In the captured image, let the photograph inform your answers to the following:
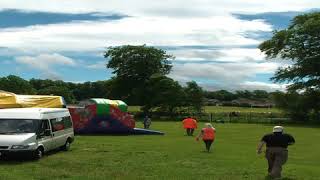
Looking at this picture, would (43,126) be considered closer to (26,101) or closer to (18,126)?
(18,126)

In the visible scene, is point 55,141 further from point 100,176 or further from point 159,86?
point 159,86

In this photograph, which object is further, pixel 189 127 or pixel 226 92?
pixel 226 92

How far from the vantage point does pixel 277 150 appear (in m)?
18.0

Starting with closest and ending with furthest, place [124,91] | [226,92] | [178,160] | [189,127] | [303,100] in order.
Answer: [178,160] < [189,127] < [303,100] < [124,91] < [226,92]

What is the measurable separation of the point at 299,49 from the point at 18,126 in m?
64.4

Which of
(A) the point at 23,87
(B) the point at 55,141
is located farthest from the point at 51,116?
(A) the point at 23,87

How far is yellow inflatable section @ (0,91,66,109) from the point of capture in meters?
35.2

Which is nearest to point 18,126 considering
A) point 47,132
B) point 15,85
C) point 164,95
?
point 47,132

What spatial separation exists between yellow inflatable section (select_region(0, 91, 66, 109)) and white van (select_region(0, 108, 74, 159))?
9002 millimetres

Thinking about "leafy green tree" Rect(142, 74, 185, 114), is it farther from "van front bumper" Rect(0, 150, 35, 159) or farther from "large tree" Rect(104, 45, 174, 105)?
"van front bumper" Rect(0, 150, 35, 159)

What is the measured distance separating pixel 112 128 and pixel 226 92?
148643 mm

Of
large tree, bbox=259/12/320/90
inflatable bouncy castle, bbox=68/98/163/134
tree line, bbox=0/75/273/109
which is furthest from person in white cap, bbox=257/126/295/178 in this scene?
tree line, bbox=0/75/273/109

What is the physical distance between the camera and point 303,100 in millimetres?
84562

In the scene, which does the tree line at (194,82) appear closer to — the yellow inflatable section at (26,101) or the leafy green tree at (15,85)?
the leafy green tree at (15,85)
